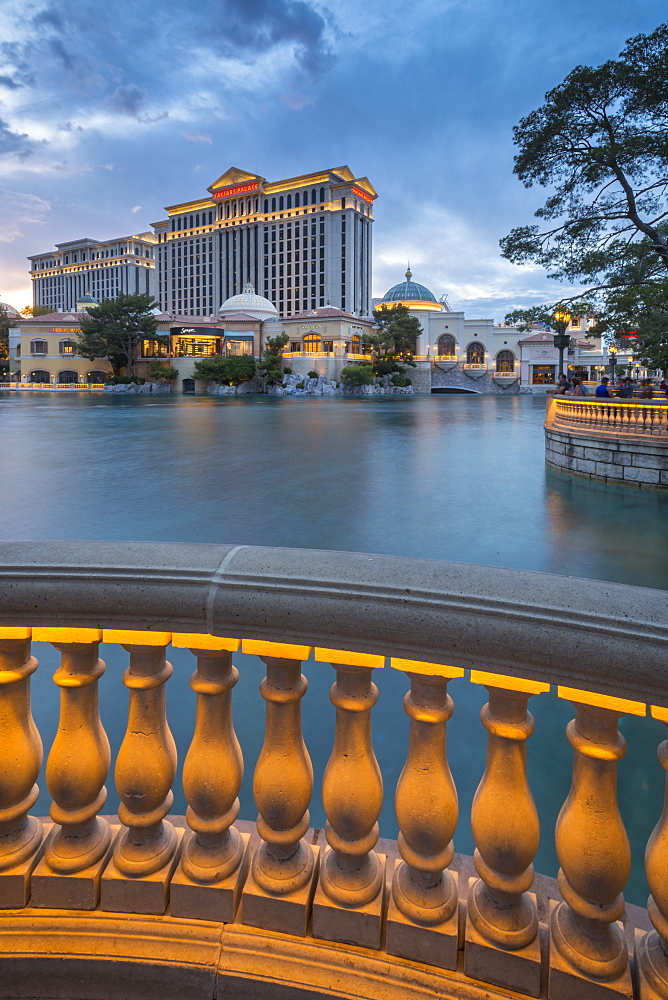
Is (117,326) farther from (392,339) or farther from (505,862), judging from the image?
(505,862)

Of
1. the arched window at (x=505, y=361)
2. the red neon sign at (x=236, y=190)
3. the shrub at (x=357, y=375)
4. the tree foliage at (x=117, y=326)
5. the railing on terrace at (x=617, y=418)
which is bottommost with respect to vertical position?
the railing on terrace at (x=617, y=418)

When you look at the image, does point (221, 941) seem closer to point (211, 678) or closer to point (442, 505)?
point (211, 678)

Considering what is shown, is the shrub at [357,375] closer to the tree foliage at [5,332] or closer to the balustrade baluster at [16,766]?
the tree foliage at [5,332]

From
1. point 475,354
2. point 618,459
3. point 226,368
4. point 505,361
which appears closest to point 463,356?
point 475,354

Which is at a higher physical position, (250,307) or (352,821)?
(250,307)

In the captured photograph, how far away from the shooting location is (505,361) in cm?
9194

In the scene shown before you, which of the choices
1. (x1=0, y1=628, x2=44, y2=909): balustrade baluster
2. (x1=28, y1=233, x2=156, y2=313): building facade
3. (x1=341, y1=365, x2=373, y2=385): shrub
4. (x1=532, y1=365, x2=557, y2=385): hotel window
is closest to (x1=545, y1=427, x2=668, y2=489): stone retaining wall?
(x1=0, y1=628, x2=44, y2=909): balustrade baluster

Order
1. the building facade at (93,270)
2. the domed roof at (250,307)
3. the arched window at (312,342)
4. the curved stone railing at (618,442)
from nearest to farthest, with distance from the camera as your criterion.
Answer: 1. the curved stone railing at (618,442)
2. the arched window at (312,342)
3. the domed roof at (250,307)
4. the building facade at (93,270)

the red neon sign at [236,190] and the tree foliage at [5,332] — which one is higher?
the red neon sign at [236,190]

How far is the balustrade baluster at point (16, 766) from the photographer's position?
162 centimetres

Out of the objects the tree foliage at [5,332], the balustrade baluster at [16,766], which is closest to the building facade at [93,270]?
the tree foliage at [5,332]

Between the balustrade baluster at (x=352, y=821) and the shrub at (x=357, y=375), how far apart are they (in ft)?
242

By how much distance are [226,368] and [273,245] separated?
38404 millimetres

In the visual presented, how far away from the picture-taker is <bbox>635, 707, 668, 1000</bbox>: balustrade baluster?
1314 millimetres
